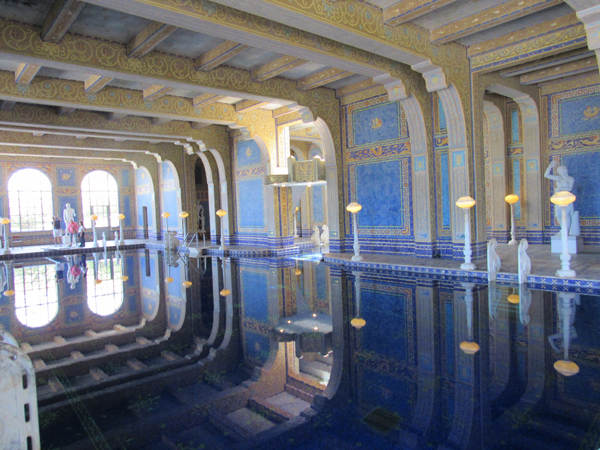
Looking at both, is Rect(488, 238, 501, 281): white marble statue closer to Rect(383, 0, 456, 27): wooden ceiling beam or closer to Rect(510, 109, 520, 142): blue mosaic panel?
Rect(383, 0, 456, 27): wooden ceiling beam

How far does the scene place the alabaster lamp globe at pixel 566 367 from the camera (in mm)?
3391

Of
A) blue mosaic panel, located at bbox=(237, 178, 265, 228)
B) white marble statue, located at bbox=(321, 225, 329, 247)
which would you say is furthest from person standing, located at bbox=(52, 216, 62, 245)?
white marble statue, located at bbox=(321, 225, 329, 247)

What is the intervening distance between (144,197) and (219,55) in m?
15.1

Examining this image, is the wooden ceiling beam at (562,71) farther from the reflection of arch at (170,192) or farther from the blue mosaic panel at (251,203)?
the reflection of arch at (170,192)

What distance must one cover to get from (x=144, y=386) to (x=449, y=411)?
7.89ft

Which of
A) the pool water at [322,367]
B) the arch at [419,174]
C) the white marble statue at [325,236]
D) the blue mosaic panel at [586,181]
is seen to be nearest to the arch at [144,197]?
the white marble statue at [325,236]

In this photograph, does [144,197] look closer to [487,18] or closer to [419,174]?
[419,174]

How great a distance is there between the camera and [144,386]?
11.9ft

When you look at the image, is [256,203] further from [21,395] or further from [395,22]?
[21,395]

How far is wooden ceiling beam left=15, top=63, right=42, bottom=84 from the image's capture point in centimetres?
819

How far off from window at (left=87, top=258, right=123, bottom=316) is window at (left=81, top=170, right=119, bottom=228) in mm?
10199

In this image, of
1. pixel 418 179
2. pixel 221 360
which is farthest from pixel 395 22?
pixel 221 360

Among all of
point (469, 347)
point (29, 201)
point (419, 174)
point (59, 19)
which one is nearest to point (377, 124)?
point (419, 174)

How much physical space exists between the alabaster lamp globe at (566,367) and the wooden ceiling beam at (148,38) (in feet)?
21.4
